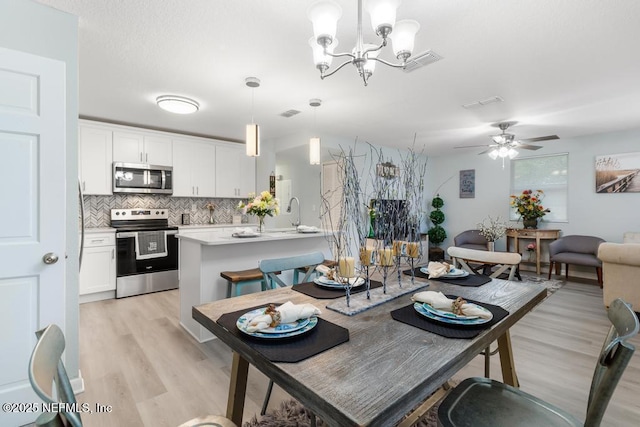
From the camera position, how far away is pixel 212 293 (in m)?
2.90

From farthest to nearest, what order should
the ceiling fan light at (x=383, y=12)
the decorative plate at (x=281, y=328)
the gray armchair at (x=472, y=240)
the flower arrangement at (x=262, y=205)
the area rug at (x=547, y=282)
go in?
1. the gray armchair at (x=472, y=240)
2. the area rug at (x=547, y=282)
3. the flower arrangement at (x=262, y=205)
4. the ceiling fan light at (x=383, y=12)
5. the decorative plate at (x=281, y=328)

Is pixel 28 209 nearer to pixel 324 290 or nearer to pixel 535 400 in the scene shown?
pixel 324 290

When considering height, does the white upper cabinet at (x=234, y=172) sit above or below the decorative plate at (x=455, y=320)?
above

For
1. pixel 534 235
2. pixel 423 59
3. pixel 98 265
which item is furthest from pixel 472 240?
pixel 98 265

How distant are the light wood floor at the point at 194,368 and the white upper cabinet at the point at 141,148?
220cm

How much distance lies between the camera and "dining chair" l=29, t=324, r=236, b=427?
574 mm

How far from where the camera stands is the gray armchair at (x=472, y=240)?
237 inches

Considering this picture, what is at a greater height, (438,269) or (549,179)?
(549,179)

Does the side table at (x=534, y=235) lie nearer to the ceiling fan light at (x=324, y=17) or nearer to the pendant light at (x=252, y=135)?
the pendant light at (x=252, y=135)

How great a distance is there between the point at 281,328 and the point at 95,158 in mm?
4509

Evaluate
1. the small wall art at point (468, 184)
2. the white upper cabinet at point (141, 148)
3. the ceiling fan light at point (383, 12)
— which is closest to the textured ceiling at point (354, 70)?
the white upper cabinet at point (141, 148)

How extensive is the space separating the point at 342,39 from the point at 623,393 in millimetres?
3125

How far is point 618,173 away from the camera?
4988 millimetres

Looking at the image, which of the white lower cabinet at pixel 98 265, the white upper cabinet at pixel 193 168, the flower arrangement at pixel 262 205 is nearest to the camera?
the flower arrangement at pixel 262 205
